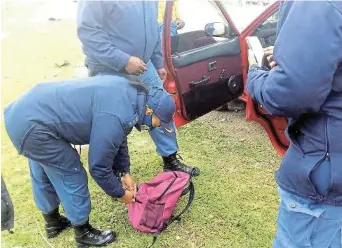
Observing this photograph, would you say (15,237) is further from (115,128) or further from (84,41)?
(84,41)

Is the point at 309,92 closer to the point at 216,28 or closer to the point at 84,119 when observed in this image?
the point at 84,119

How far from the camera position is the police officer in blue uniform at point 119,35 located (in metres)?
2.84

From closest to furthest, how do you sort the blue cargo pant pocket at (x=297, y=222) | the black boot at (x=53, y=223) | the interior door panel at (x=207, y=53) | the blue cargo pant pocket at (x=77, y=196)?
the blue cargo pant pocket at (x=297, y=222), the blue cargo pant pocket at (x=77, y=196), the black boot at (x=53, y=223), the interior door panel at (x=207, y=53)

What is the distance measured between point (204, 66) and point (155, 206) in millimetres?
1254

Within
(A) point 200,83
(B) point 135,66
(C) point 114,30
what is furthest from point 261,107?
(C) point 114,30

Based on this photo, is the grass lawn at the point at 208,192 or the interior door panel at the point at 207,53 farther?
the interior door panel at the point at 207,53

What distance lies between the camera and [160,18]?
12.1ft

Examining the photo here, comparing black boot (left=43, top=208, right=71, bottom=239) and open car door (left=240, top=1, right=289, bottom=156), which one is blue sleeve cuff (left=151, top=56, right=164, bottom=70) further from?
black boot (left=43, top=208, right=71, bottom=239)

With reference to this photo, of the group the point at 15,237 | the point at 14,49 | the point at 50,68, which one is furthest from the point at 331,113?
the point at 14,49

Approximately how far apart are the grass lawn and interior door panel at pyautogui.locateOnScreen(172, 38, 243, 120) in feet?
1.76

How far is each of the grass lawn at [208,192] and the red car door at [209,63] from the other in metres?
0.51

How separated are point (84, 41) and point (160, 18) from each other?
0.98 meters

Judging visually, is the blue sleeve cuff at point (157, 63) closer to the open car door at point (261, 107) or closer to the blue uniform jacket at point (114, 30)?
the blue uniform jacket at point (114, 30)

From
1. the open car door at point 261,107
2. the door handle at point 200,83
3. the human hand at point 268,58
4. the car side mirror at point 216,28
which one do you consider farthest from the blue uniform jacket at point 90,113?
the car side mirror at point 216,28
